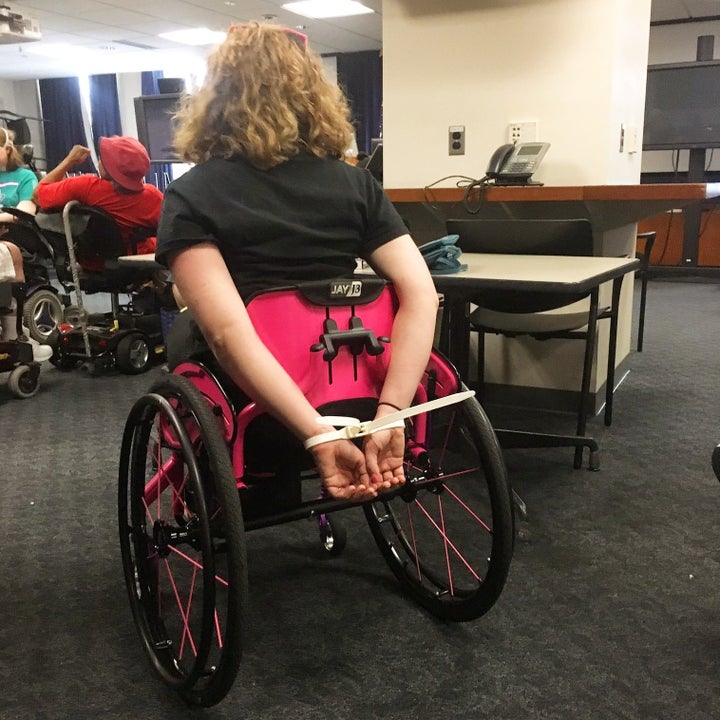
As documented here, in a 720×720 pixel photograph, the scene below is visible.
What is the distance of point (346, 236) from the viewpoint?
117 centimetres

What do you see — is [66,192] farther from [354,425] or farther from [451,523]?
[354,425]

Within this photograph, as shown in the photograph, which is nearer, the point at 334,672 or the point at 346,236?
the point at 346,236

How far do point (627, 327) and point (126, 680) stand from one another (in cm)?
247

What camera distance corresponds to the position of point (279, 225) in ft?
3.61

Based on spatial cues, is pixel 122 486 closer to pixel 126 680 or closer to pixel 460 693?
pixel 126 680

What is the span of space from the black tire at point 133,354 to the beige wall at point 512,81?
4.59ft

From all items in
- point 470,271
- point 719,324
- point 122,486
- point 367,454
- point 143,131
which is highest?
point 143,131

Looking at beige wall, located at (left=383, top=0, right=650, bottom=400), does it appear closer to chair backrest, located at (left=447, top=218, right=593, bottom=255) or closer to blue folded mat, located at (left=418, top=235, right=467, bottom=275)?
chair backrest, located at (left=447, top=218, right=593, bottom=255)

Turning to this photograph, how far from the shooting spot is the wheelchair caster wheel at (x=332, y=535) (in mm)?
1679

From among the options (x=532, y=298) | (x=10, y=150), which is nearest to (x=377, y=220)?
(x=532, y=298)

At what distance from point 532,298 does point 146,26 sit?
6530 millimetres

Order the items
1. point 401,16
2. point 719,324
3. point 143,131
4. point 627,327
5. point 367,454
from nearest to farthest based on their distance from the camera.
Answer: point 367,454 → point 401,16 → point 627,327 → point 719,324 → point 143,131

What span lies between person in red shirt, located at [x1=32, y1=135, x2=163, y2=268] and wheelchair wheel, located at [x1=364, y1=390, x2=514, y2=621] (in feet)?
6.42

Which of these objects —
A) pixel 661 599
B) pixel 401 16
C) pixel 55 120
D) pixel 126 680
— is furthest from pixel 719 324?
pixel 55 120
